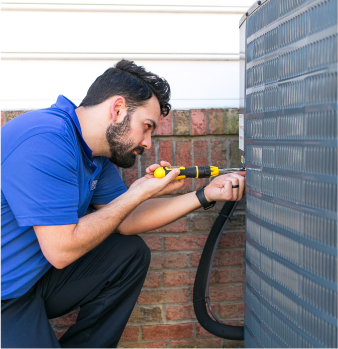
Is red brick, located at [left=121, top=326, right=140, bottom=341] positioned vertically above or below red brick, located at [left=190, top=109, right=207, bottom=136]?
below

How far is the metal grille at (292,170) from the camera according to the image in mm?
856

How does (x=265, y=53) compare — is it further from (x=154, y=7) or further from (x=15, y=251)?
(x=15, y=251)

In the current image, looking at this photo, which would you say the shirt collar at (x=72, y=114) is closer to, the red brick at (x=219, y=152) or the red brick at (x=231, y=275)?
the red brick at (x=219, y=152)

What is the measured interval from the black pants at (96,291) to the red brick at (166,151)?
432 mm

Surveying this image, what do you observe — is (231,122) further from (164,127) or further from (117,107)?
(117,107)

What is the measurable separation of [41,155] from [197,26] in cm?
104

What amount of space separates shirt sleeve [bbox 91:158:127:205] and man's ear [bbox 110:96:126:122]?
0.26 m

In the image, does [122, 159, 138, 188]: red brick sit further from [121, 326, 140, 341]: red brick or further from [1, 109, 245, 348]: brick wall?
[121, 326, 140, 341]: red brick

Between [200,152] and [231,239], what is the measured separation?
1.55 feet

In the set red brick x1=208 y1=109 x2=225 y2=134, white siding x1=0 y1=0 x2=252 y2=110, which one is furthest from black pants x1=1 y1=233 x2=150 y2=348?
white siding x1=0 y1=0 x2=252 y2=110

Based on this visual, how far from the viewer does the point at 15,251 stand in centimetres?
130

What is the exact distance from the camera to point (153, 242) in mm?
1796

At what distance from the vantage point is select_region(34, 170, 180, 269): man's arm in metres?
1.21

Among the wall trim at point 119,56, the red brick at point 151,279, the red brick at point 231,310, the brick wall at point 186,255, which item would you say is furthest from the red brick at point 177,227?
the wall trim at point 119,56
